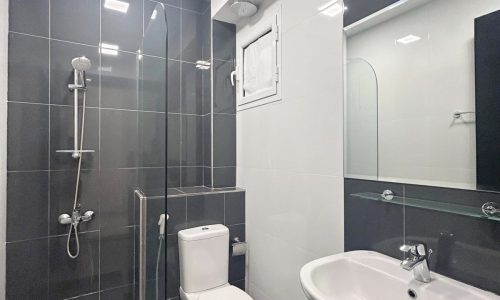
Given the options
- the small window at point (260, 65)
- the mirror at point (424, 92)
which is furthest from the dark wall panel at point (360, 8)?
the small window at point (260, 65)

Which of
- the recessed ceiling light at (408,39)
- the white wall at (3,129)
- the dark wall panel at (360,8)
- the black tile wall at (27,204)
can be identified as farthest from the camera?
the black tile wall at (27,204)

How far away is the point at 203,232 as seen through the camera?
1.76m

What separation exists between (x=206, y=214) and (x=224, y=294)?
0.56 meters

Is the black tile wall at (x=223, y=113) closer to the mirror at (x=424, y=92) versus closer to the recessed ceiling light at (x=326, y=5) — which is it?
the recessed ceiling light at (x=326, y=5)

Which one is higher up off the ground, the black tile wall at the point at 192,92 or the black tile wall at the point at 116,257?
the black tile wall at the point at 192,92

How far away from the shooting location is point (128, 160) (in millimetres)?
1984

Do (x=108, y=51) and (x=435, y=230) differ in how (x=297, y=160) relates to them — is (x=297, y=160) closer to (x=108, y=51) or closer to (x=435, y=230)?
(x=435, y=230)

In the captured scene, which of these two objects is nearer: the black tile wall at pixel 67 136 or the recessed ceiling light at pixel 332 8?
the recessed ceiling light at pixel 332 8

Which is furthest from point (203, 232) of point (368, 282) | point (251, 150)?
point (368, 282)

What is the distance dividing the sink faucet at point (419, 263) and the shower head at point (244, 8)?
1789mm

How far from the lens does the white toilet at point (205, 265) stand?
168 centimetres

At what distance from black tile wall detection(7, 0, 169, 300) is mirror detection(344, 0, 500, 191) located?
41.9 inches

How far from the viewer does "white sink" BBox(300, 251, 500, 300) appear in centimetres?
82

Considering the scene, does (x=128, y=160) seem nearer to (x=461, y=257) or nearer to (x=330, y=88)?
(x=330, y=88)
